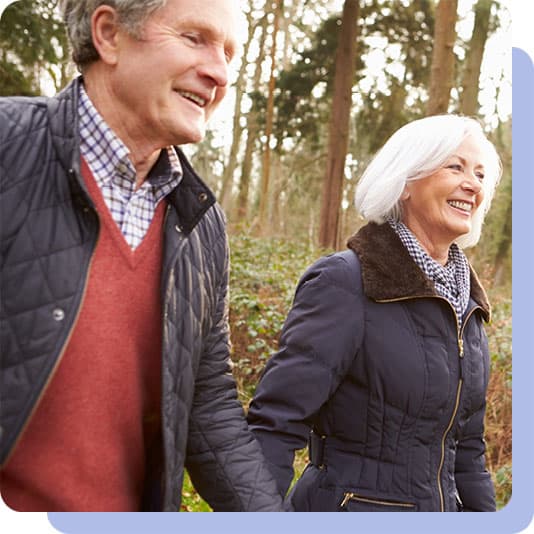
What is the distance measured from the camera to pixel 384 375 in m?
1.63

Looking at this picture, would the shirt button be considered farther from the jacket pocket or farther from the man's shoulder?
the jacket pocket

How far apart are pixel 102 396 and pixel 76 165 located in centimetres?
42

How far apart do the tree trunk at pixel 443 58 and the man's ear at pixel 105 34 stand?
4.24 feet

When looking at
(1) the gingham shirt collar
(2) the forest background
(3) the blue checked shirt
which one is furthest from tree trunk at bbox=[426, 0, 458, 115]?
(3) the blue checked shirt

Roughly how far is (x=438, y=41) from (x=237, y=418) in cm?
157

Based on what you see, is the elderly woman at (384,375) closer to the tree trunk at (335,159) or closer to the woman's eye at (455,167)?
the woman's eye at (455,167)

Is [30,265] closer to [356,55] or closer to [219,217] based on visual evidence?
[219,217]

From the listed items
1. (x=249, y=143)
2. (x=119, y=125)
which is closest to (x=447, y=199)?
(x=119, y=125)

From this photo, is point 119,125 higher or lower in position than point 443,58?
lower

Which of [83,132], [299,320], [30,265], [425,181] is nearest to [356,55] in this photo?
[425,181]

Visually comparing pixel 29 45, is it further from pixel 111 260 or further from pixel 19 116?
A: pixel 111 260

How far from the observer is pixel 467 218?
1.82 meters

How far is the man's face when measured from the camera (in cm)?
130

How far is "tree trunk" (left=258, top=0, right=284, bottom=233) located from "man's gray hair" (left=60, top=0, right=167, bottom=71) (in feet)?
2.96
